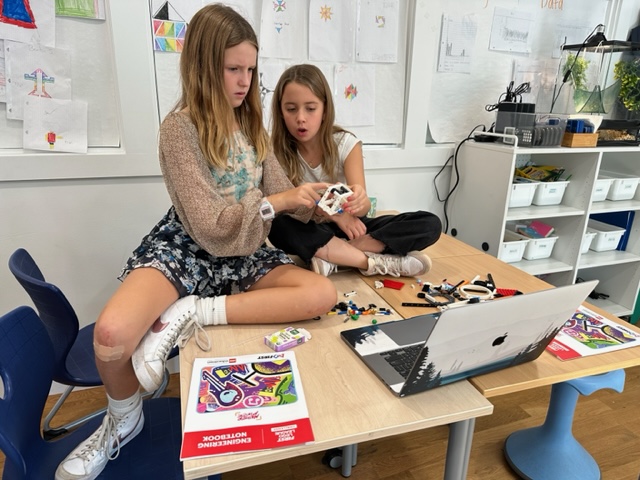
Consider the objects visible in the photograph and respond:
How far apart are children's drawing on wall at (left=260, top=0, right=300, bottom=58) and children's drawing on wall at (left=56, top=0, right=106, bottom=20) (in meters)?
0.54

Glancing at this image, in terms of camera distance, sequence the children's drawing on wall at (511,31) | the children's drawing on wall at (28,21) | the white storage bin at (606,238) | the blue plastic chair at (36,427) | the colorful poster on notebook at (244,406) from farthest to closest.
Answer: the white storage bin at (606,238), the children's drawing on wall at (511,31), the children's drawing on wall at (28,21), the blue plastic chair at (36,427), the colorful poster on notebook at (244,406)

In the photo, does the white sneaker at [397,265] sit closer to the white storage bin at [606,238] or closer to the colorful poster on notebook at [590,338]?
the colorful poster on notebook at [590,338]

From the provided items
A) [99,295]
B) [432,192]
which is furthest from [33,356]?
[432,192]


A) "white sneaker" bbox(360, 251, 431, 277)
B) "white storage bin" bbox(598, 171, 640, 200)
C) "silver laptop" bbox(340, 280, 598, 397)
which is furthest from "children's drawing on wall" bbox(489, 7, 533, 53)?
"silver laptop" bbox(340, 280, 598, 397)

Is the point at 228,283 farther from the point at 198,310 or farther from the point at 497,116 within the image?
the point at 497,116

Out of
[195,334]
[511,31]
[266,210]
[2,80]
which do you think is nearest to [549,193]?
[511,31]

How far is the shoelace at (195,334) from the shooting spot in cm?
89

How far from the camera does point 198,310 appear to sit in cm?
97

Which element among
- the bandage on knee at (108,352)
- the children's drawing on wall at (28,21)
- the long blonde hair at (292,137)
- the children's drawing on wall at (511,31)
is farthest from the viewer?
the children's drawing on wall at (511,31)

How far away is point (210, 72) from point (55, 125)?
0.72 m

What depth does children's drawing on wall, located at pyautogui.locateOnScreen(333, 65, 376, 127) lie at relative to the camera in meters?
1.81

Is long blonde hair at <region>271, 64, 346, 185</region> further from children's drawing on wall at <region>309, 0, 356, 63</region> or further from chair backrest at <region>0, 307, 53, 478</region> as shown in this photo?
chair backrest at <region>0, 307, 53, 478</region>

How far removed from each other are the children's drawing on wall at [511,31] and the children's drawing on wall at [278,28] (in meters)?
0.94

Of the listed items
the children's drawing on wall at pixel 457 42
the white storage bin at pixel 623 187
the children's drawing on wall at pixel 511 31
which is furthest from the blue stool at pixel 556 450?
the children's drawing on wall at pixel 511 31
